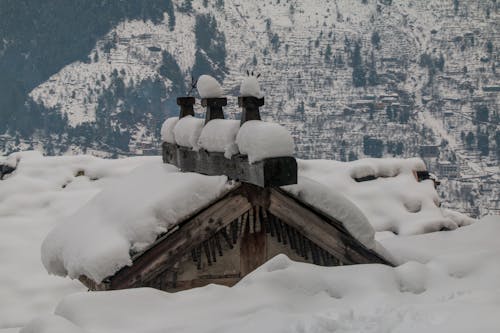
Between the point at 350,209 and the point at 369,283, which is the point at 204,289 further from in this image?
the point at 350,209

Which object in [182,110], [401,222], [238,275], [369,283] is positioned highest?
[182,110]

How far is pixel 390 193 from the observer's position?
14.5m

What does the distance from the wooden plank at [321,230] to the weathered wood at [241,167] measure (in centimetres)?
A: 48

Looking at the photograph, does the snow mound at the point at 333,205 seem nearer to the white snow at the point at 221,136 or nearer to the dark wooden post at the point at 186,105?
the white snow at the point at 221,136

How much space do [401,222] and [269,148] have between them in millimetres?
8380

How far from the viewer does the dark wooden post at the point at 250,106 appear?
6.06 meters

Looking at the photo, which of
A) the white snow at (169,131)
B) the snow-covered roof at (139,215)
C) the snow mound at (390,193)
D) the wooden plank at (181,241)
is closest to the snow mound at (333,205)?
the snow-covered roof at (139,215)

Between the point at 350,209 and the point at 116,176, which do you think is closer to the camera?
the point at 350,209

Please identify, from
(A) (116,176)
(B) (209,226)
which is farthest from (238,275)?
(A) (116,176)

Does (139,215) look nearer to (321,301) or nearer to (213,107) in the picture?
(213,107)

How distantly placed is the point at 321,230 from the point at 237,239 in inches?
28.1

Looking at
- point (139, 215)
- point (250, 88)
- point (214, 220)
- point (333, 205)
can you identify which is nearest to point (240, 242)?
point (214, 220)

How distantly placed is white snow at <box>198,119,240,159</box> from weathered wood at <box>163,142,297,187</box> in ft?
0.18

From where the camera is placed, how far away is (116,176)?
1639 cm
